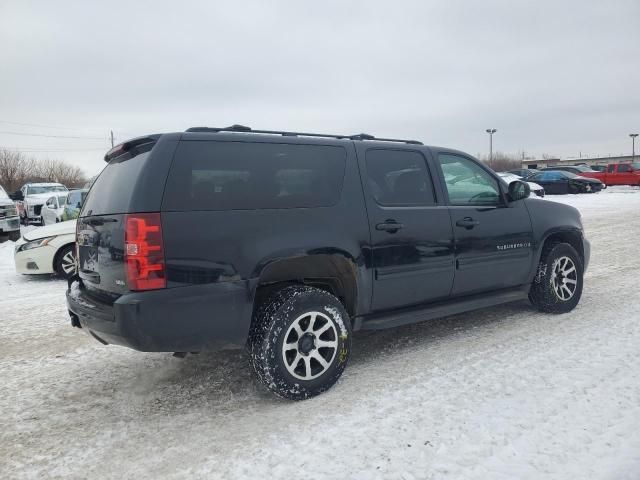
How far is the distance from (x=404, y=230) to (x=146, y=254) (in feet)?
6.49

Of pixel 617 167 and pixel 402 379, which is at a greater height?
pixel 617 167

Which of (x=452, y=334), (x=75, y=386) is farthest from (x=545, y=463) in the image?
(x=75, y=386)

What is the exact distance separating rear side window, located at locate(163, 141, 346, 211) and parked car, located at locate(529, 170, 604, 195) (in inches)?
1016

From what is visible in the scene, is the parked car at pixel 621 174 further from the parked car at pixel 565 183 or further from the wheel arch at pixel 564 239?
the wheel arch at pixel 564 239

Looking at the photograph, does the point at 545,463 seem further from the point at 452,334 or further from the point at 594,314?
the point at 594,314

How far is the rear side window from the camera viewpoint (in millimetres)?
2998

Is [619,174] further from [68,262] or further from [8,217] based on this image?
[8,217]

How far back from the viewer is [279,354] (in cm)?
317

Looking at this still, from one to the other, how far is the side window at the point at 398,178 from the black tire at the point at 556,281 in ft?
5.53

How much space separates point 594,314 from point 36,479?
4.99m

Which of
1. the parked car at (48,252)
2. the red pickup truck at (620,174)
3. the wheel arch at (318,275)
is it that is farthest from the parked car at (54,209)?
the red pickup truck at (620,174)

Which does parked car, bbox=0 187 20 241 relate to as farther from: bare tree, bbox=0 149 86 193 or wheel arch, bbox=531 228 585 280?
bare tree, bbox=0 149 86 193

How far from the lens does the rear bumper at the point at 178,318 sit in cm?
281

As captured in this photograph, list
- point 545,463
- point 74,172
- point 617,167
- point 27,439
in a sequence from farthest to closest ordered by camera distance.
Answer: point 74,172 → point 617,167 → point 27,439 → point 545,463
